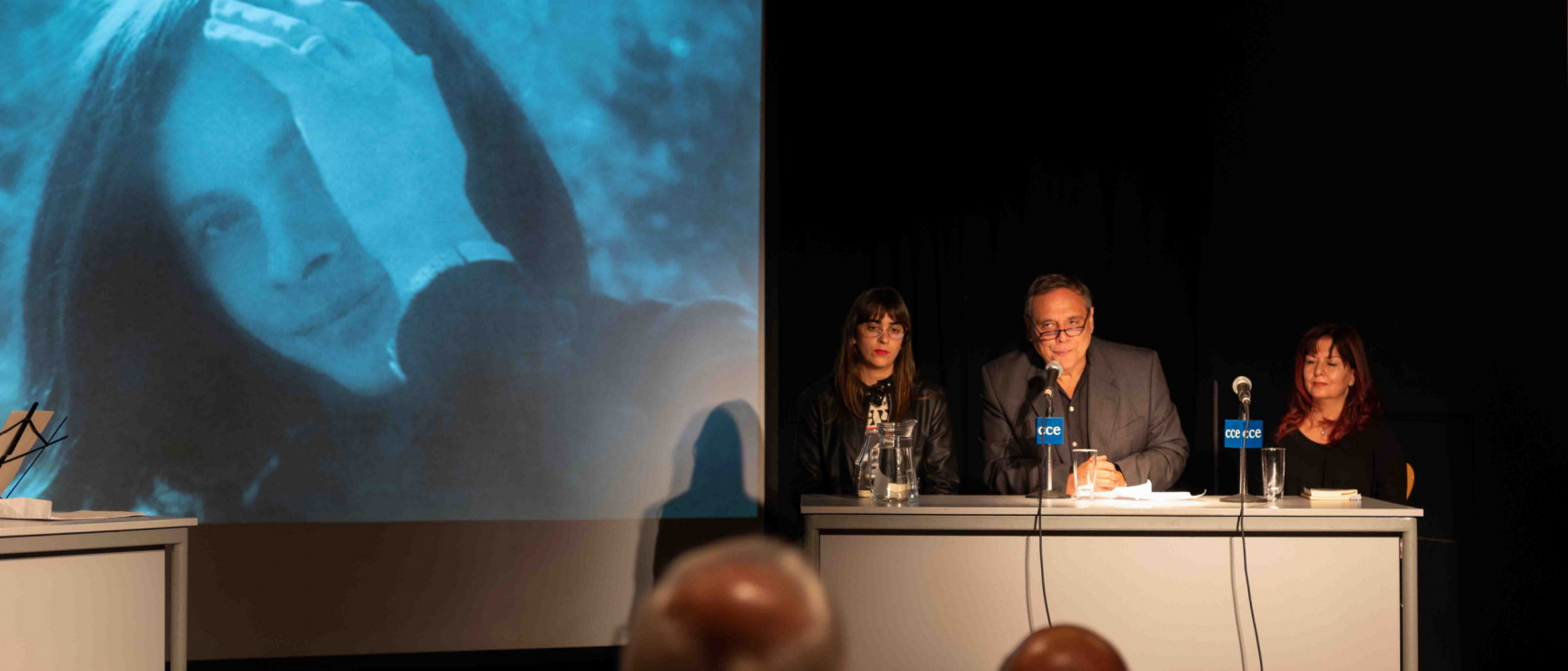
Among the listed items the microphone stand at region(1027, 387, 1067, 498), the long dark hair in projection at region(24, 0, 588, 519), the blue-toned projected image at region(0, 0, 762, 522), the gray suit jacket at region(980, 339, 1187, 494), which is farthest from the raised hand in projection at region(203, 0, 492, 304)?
the microphone stand at region(1027, 387, 1067, 498)

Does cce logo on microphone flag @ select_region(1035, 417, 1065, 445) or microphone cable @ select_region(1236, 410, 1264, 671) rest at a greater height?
cce logo on microphone flag @ select_region(1035, 417, 1065, 445)

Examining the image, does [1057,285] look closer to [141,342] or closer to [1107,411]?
[1107,411]

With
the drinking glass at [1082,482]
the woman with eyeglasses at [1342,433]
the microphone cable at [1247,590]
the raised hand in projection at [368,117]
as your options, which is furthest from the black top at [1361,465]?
the raised hand in projection at [368,117]

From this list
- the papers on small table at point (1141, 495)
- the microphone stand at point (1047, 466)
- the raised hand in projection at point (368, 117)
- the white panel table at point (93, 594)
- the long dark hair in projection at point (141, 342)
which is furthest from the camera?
Answer: the raised hand in projection at point (368, 117)

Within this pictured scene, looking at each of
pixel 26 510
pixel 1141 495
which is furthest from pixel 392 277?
pixel 1141 495

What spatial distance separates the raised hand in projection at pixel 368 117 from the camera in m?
3.98

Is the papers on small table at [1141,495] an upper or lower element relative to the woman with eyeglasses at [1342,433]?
lower

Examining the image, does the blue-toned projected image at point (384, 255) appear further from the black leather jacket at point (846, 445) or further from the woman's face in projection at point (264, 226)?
the black leather jacket at point (846, 445)

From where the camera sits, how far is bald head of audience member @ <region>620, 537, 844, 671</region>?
339 millimetres

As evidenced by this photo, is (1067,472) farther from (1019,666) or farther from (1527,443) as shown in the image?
(1019,666)

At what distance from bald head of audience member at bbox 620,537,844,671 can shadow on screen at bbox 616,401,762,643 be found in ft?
12.9

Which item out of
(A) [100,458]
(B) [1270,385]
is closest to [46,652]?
(A) [100,458]

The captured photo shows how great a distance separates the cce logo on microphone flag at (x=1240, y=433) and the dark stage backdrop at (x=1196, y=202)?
5.98 ft

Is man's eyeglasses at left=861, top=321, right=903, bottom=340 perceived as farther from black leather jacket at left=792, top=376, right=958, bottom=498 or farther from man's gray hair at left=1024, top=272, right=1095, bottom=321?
man's gray hair at left=1024, top=272, right=1095, bottom=321
